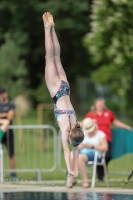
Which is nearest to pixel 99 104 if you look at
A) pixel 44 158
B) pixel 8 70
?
pixel 44 158

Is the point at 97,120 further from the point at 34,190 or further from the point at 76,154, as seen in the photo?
the point at 76,154

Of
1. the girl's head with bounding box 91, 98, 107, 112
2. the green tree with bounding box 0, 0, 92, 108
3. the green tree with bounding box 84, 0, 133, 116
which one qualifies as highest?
the girl's head with bounding box 91, 98, 107, 112

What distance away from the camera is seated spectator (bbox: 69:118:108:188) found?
1279 centimetres

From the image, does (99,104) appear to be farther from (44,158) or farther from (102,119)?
(44,158)

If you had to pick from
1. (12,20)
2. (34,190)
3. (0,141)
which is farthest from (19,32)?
(34,190)

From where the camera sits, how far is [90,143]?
13.1 m

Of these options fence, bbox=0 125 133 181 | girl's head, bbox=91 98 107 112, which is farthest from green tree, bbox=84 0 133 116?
girl's head, bbox=91 98 107 112

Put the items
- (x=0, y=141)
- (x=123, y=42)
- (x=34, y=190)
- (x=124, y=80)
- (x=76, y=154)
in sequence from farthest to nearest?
(x=124, y=80), (x=123, y=42), (x=0, y=141), (x=34, y=190), (x=76, y=154)

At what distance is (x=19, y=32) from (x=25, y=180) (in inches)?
737

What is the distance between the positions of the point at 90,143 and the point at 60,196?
5.94 ft

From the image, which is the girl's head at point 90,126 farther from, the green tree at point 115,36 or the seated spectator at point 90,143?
the green tree at point 115,36

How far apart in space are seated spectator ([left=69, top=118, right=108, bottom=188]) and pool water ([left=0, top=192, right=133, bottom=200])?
1.03 metres

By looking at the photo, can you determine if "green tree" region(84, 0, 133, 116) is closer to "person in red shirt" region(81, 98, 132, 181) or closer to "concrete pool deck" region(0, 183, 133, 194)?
"person in red shirt" region(81, 98, 132, 181)

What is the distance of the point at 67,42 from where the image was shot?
34156 millimetres
